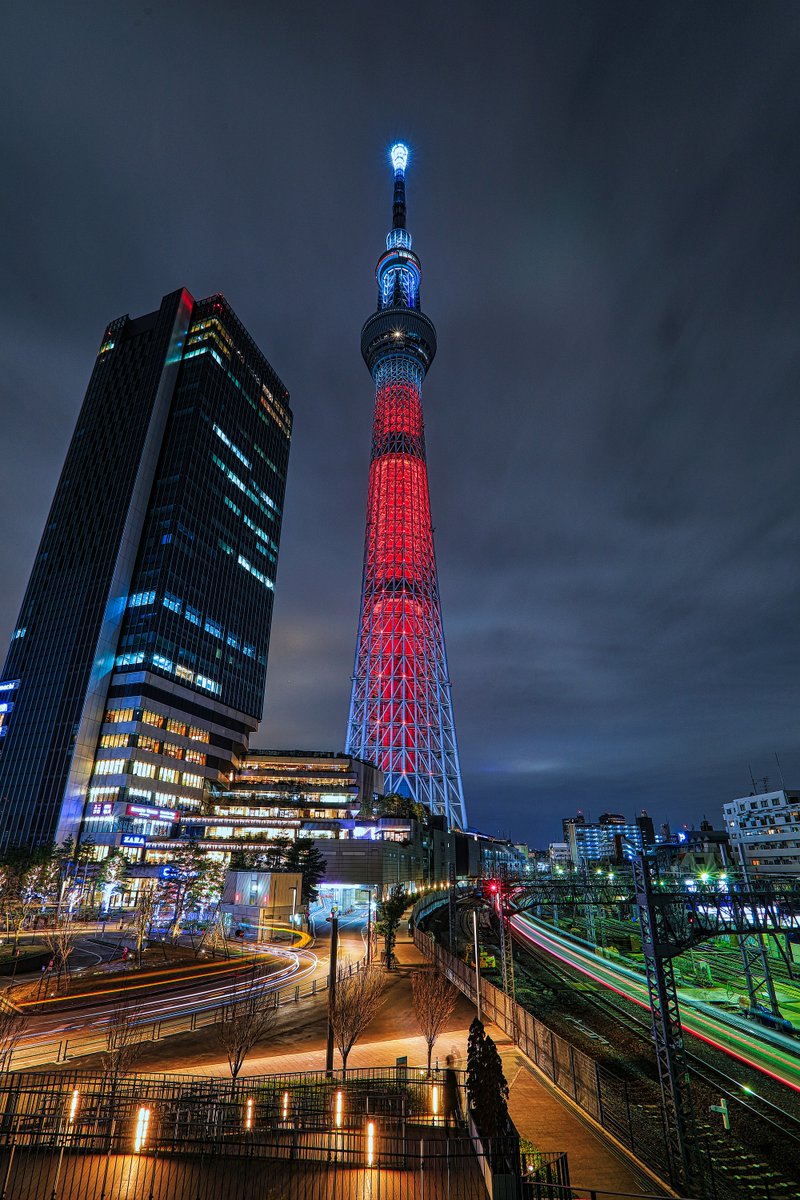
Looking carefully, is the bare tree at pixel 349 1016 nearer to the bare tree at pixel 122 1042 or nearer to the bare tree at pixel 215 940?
the bare tree at pixel 122 1042

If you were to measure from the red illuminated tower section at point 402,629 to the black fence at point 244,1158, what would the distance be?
109915mm

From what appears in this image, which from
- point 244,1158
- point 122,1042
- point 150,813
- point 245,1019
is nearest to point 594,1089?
point 244,1158

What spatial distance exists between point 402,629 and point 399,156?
16580cm

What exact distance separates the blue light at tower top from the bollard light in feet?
773

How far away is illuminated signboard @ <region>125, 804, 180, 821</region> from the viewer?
90500mm

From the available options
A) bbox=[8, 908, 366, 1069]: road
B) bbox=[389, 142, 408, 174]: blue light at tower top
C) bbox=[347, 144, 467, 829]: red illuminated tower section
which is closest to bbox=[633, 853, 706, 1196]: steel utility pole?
bbox=[8, 908, 366, 1069]: road

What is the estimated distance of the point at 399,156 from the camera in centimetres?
19512

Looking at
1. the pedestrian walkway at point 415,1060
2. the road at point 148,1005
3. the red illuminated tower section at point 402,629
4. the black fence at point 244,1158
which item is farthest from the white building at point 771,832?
the black fence at point 244,1158

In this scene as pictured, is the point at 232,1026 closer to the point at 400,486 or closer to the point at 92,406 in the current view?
the point at 400,486

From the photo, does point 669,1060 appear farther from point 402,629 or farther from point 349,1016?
point 402,629

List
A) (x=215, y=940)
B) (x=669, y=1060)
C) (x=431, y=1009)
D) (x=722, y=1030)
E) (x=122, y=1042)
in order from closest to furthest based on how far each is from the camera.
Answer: (x=669, y=1060)
(x=122, y=1042)
(x=431, y=1009)
(x=722, y=1030)
(x=215, y=940)

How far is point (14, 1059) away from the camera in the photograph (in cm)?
2248

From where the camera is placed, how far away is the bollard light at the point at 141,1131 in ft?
44.2

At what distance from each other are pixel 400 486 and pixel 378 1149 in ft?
442
